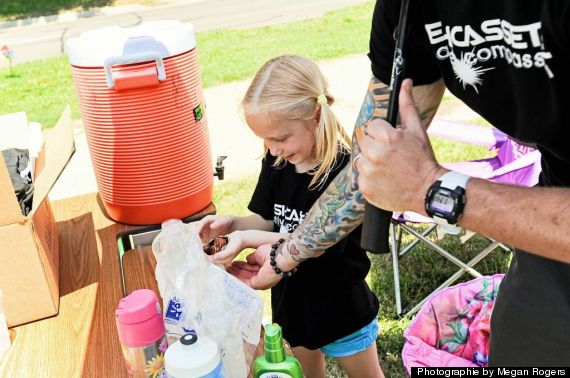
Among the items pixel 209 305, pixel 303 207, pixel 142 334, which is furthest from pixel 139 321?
pixel 303 207

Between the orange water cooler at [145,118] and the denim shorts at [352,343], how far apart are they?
646 mm

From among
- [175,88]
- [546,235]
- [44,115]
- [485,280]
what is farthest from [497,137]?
[44,115]

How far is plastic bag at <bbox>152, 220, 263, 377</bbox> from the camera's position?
119cm

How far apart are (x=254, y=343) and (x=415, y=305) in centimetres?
182

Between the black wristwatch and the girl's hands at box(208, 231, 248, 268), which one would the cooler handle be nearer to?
the girl's hands at box(208, 231, 248, 268)

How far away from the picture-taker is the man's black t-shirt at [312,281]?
179 cm

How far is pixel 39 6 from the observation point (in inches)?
651

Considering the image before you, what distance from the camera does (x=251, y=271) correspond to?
1626 millimetres

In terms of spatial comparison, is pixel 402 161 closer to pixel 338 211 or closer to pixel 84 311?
pixel 338 211

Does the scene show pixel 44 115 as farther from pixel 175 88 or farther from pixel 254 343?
pixel 254 343

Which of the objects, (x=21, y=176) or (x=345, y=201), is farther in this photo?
(x=21, y=176)

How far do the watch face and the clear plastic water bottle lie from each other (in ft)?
1.96

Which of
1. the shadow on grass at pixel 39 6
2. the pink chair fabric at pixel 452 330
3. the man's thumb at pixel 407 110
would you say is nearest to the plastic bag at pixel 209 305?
the man's thumb at pixel 407 110

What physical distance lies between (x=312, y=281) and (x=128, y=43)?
2.98 feet
